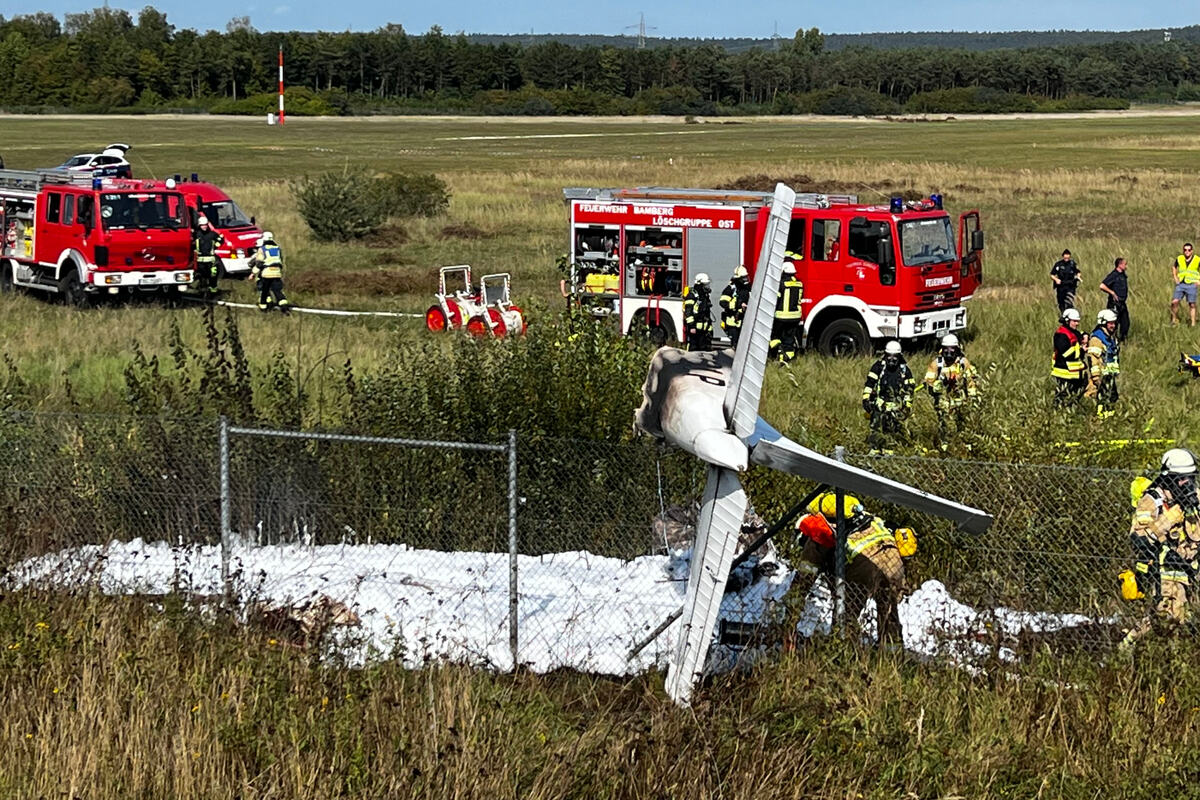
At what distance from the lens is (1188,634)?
7.71 m

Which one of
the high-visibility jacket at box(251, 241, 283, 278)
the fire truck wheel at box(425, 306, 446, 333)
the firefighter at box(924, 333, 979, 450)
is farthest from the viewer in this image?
the high-visibility jacket at box(251, 241, 283, 278)

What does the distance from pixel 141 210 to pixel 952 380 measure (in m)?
15.4

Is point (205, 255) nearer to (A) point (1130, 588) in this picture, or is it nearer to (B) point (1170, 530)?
(A) point (1130, 588)

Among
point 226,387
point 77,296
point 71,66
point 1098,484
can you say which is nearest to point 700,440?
point 1098,484

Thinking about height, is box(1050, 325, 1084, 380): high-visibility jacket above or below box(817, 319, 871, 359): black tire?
above

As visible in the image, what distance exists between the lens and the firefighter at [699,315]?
58.9ft

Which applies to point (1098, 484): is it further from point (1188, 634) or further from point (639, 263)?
point (639, 263)

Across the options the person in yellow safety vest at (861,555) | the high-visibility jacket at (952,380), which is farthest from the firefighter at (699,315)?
the person in yellow safety vest at (861,555)

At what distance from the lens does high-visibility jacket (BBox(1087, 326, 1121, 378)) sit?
14508 mm

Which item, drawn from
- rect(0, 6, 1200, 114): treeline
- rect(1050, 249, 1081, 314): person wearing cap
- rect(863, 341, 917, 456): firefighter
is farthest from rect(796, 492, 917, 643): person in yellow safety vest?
rect(0, 6, 1200, 114): treeline

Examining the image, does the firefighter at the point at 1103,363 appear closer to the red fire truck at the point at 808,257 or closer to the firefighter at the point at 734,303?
the red fire truck at the point at 808,257

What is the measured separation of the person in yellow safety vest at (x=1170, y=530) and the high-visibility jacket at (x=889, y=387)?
463 centimetres

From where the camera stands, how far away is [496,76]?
5807 inches

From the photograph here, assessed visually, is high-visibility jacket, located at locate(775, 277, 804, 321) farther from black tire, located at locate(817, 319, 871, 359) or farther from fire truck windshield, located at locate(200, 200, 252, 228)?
A: fire truck windshield, located at locate(200, 200, 252, 228)
